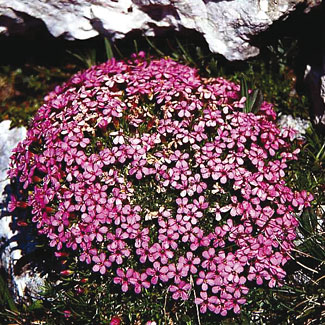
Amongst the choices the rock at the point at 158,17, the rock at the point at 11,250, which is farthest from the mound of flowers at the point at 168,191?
the rock at the point at 158,17

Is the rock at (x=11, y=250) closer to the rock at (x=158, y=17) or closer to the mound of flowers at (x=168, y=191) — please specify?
the mound of flowers at (x=168, y=191)

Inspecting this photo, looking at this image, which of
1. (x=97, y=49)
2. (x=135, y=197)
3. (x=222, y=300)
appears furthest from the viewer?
(x=97, y=49)

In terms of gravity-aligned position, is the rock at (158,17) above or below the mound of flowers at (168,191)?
above

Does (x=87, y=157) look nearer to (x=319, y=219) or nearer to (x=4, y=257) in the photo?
(x=4, y=257)

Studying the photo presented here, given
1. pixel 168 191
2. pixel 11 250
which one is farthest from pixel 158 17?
pixel 11 250

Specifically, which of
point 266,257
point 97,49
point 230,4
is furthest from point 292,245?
point 97,49

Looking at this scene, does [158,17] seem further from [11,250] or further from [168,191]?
[11,250]

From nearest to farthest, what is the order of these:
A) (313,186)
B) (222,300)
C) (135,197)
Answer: (222,300), (135,197), (313,186)
